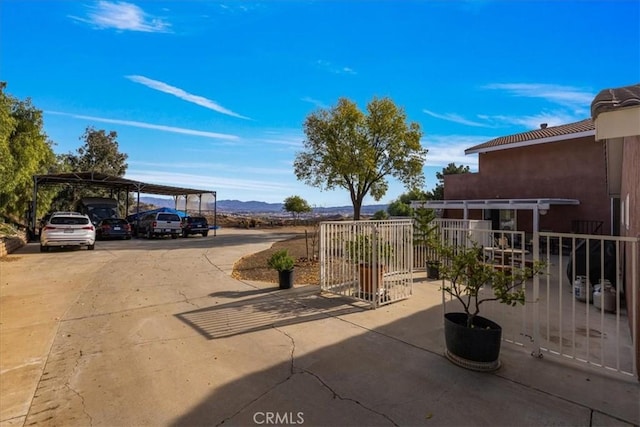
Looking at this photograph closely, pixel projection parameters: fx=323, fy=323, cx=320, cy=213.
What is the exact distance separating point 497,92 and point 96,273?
17.0 metres

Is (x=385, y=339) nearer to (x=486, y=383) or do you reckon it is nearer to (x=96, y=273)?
(x=486, y=383)

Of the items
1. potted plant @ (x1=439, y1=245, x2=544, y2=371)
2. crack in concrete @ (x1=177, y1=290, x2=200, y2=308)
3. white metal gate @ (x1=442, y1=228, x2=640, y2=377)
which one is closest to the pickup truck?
crack in concrete @ (x1=177, y1=290, x2=200, y2=308)

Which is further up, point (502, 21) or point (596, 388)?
point (502, 21)

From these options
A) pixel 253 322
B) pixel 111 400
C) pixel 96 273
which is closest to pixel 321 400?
pixel 111 400

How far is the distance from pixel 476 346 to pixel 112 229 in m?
20.2

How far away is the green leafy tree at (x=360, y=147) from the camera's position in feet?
74.4

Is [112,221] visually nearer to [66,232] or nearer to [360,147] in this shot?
[66,232]

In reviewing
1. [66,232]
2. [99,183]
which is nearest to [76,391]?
[66,232]

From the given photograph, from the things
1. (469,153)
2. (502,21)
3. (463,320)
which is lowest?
(463,320)

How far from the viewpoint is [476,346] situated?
3463 millimetres

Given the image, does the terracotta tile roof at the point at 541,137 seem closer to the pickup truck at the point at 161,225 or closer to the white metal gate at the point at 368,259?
the white metal gate at the point at 368,259

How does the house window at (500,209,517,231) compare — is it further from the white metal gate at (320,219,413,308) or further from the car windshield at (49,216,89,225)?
the car windshield at (49,216,89,225)

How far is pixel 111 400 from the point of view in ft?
9.84

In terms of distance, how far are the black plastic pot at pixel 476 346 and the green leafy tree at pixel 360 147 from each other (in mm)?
19220
